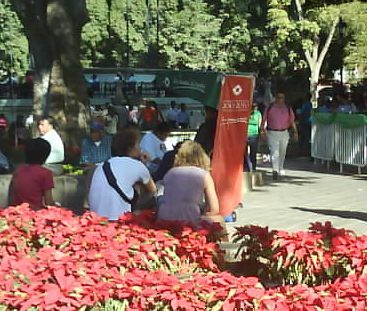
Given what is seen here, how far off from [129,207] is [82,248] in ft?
4.72

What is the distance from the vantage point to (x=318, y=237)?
6.29 m

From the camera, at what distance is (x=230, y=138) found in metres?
10.5

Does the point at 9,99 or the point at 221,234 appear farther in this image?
the point at 9,99

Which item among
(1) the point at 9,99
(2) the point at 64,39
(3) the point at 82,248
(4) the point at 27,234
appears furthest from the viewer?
(1) the point at 9,99

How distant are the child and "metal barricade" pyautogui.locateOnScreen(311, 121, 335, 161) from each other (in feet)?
39.5

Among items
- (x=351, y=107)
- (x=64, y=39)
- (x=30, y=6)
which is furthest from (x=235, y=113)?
(x=351, y=107)

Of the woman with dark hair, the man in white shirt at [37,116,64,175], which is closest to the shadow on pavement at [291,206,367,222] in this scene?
the man in white shirt at [37,116,64,175]

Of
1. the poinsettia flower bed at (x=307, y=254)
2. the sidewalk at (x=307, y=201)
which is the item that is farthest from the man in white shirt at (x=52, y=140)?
the poinsettia flower bed at (x=307, y=254)

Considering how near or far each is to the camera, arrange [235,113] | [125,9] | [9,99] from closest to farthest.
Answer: [235,113] < [9,99] < [125,9]

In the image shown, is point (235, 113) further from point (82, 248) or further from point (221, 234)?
point (82, 248)

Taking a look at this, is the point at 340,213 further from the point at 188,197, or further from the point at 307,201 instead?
the point at 188,197

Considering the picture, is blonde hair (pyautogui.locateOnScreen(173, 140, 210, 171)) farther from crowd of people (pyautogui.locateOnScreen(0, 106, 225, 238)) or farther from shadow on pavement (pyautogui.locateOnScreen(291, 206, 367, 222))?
shadow on pavement (pyautogui.locateOnScreen(291, 206, 367, 222))

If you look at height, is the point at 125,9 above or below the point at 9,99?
above

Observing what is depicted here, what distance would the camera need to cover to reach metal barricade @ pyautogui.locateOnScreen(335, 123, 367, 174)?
704 inches
